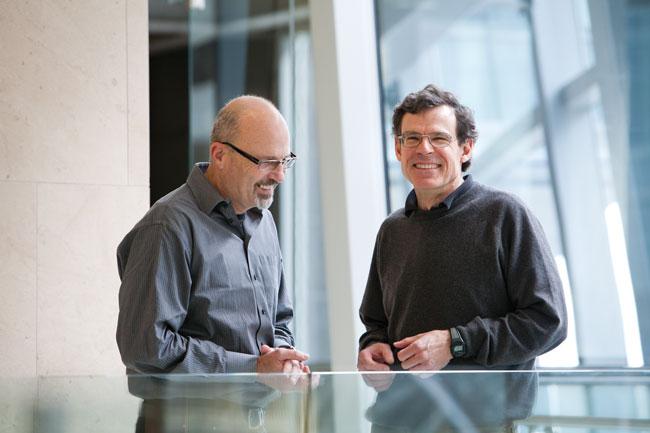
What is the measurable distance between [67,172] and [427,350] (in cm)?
235

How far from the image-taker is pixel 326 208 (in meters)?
6.08

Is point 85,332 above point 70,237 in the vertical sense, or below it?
below

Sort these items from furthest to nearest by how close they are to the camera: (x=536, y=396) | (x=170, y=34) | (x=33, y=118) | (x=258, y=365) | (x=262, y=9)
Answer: (x=170, y=34), (x=262, y=9), (x=33, y=118), (x=258, y=365), (x=536, y=396)

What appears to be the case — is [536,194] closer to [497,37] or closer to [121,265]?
[497,37]

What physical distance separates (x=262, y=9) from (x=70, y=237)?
259 cm

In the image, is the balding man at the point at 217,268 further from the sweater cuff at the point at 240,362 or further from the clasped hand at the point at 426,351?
the clasped hand at the point at 426,351

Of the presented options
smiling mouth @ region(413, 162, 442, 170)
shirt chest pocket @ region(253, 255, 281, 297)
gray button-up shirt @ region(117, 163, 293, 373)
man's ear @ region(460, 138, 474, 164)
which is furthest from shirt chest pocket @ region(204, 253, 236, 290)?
man's ear @ region(460, 138, 474, 164)

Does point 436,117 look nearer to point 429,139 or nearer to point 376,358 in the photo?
point 429,139

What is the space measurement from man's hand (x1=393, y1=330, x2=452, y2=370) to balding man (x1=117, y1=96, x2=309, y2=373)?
30 centimetres

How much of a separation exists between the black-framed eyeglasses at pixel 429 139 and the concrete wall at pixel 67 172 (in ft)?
6.44

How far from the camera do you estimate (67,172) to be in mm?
4578

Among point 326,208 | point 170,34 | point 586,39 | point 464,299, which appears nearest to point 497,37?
point 586,39

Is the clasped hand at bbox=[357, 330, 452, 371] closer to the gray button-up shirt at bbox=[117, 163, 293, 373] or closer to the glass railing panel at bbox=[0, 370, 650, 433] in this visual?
the gray button-up shirt at bbox=[117, 163, 293, 373]

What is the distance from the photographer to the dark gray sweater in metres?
2.82
